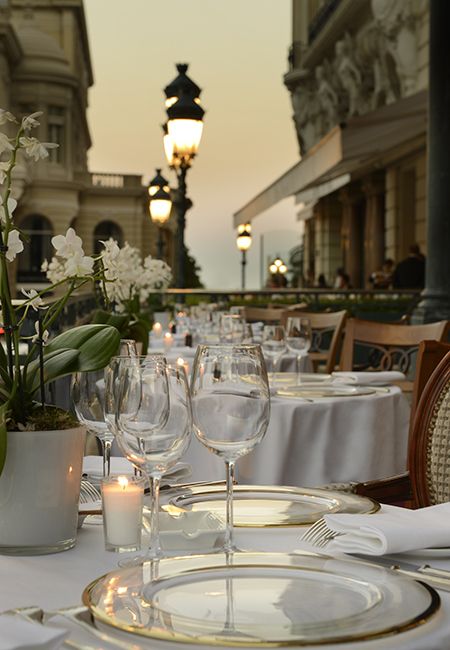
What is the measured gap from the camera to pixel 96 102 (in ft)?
187

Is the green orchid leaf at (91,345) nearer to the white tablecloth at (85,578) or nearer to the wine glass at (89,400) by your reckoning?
the wine glass at (89,400)

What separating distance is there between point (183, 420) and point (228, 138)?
4300 cm

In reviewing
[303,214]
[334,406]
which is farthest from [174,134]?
[303,214]

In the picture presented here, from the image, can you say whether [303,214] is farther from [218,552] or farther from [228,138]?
[218,552]

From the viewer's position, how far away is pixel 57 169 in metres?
58.8

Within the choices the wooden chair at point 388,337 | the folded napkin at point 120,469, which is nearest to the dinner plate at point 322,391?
the wooden chair at point 388,337

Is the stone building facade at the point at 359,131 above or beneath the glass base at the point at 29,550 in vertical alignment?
above

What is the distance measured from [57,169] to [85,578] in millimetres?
58713

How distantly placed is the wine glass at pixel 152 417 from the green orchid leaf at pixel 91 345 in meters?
0.20

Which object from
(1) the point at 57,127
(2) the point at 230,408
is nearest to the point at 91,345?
(2) the point at 230,408

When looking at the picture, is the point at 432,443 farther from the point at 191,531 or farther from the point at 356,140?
the point at 356,140

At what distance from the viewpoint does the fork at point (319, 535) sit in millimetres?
1565

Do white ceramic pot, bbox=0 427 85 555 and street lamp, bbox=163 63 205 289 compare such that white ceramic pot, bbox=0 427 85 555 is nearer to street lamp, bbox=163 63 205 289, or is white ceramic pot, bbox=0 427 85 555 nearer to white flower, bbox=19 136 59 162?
white flower, bbox=19 136 59 162

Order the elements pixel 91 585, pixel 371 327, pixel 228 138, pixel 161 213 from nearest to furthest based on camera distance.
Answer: pixel 91 585 < pixel 371 327 < pixel 161 213 < pixel 228 138
